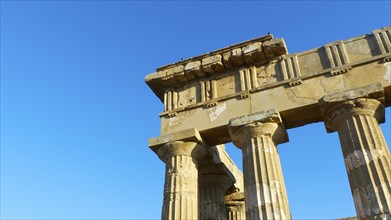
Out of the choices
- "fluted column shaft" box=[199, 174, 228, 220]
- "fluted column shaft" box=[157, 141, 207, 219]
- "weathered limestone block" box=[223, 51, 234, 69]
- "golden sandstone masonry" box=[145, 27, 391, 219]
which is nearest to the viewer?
"golden sandstone masonry" box=[145, 27, 391, 219]

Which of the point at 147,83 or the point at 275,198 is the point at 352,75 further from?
the point at 147,83

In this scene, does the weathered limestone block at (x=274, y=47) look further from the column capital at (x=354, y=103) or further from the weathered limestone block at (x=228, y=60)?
the column capital at (x=354, y=103)

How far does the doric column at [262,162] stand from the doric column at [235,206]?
529cm

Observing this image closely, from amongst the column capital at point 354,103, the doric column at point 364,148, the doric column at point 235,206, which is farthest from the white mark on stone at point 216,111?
the doric column at point 235,206

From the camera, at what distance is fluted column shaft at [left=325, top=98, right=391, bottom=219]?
9164 millimetres

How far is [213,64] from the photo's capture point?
13.5m

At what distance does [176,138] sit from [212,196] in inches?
133

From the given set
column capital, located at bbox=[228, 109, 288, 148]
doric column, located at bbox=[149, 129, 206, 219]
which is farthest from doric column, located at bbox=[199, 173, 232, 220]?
column capital, located at bbox=[228, 109, 288, 148]

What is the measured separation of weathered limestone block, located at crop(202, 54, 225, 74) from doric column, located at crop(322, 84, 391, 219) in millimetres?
3993

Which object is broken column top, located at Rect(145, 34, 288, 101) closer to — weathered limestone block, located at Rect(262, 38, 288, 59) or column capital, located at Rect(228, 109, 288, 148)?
weathered limestone block, located at Rect(262, 38, 288, 59)

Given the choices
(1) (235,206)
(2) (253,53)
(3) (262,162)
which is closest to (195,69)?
(2) (253,53)

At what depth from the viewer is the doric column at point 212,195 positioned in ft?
47.1

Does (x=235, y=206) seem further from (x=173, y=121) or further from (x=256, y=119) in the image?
(x=256, y=119)

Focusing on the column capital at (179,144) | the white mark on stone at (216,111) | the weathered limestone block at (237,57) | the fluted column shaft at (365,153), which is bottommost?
the fluted column shaft at (365,153)
